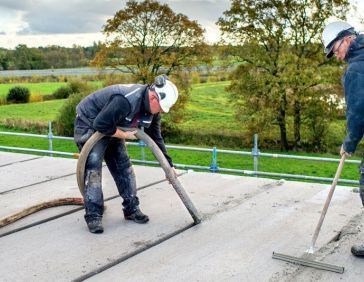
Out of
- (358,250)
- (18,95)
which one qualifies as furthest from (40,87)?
(358,250)

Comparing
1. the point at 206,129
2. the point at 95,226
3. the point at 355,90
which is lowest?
the point at 206,129

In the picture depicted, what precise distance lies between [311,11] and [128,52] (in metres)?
7.91

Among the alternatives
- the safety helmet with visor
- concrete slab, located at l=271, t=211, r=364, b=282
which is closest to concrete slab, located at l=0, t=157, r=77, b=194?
the safety helmet with visor

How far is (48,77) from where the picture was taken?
39375 millimetres

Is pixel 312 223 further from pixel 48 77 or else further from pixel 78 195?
pixel 48 77

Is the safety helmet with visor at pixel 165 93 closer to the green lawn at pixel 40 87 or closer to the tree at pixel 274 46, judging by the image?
the tree at pixel 274 46

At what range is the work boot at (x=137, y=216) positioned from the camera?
554 centimetres

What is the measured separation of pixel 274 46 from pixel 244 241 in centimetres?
1837

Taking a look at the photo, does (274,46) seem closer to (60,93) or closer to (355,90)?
(60,93)

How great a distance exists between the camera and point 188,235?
5.19 m

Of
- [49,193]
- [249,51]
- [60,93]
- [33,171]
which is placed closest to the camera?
[49,193]

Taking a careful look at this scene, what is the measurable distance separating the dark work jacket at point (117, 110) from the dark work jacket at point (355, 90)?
188 centimetres

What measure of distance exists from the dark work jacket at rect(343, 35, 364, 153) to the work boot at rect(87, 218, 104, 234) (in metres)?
2.54

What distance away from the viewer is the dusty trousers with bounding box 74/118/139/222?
5289 mm
